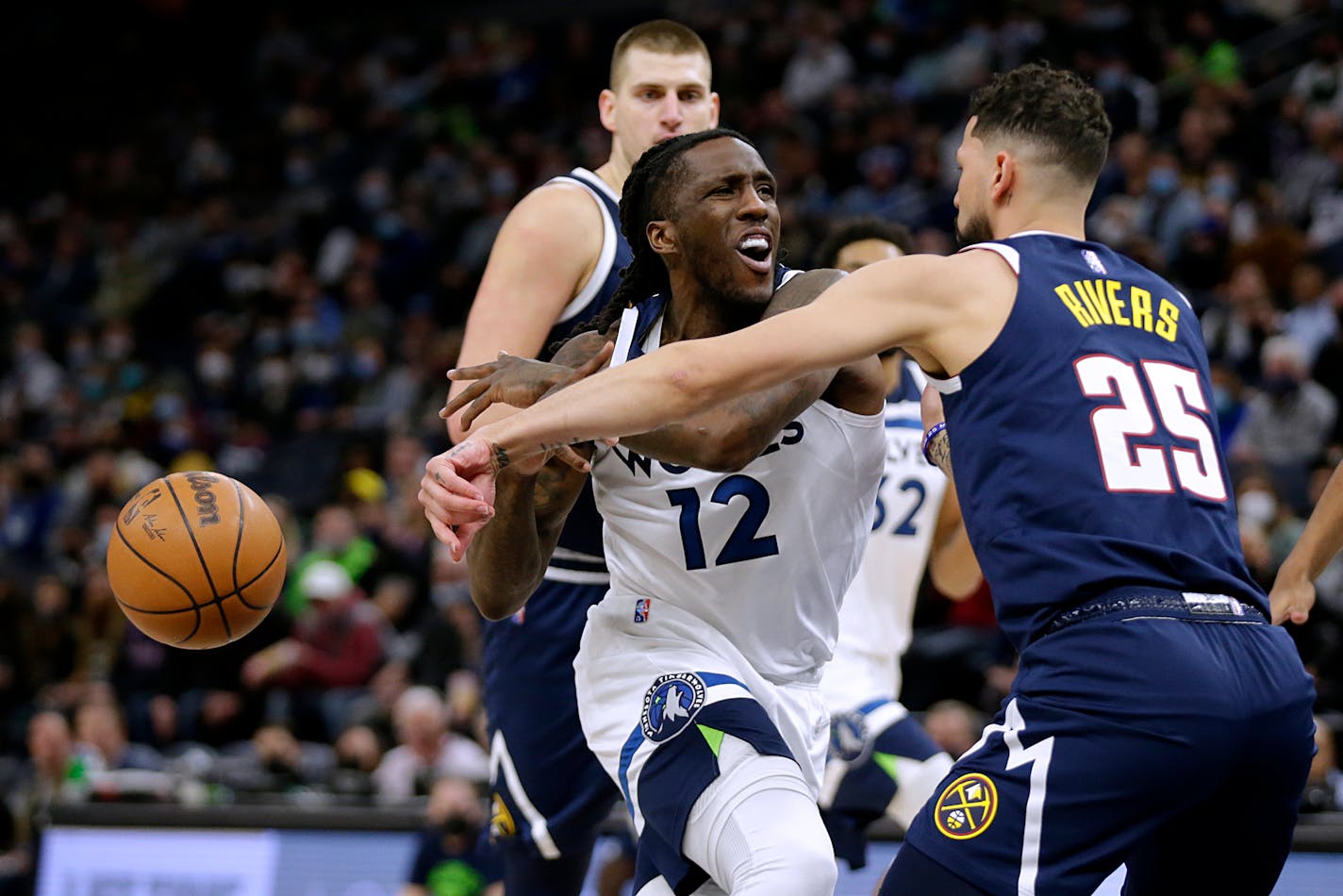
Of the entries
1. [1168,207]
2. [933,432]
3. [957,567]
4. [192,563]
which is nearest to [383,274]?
[1168,207]

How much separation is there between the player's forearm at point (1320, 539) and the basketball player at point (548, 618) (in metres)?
1.96

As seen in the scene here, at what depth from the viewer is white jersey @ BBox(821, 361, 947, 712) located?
566cm

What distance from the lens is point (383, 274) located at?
1881cm

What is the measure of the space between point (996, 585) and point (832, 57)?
15414 millimetres

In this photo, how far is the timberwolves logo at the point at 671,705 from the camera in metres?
3.72

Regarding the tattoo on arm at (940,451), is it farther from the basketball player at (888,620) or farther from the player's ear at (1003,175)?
the basketball player at (888,620)

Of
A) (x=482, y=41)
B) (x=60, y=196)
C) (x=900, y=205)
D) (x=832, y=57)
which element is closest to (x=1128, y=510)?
(x=900, y=205)

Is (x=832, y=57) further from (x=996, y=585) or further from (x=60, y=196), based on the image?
(x=996, y=585)

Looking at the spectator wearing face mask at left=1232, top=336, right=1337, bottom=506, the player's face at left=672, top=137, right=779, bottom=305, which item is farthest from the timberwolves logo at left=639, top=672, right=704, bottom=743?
the spectator wearing face mask at left=1232, top=336, right=1337, bottom=506

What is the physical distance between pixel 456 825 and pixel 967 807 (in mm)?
5002

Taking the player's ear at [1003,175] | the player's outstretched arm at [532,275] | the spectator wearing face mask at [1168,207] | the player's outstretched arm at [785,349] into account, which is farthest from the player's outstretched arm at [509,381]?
the spectator wearing face mask at [1168,207]

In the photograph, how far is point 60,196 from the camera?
2311 cm

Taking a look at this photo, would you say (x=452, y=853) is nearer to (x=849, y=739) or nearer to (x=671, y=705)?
(x=849, y=739)

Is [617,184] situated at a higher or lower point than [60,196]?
lower
